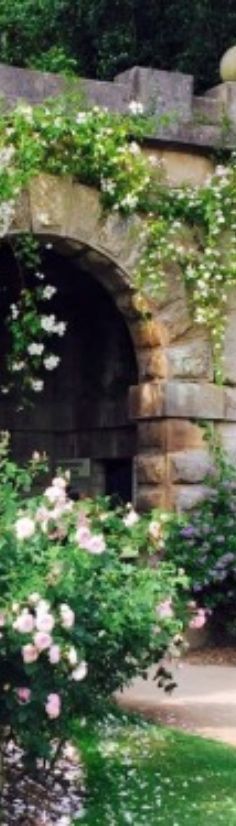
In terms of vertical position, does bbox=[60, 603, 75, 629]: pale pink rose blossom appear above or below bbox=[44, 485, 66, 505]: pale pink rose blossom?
below

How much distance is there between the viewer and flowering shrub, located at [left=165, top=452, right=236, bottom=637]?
10625 mm

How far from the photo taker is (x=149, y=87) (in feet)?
35.0

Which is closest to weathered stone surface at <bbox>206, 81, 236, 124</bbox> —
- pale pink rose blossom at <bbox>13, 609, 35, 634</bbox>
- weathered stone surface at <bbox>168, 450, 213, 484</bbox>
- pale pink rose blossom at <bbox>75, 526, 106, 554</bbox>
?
weathered stone surface at <bbox>168, 450, 213, 484</bbox>

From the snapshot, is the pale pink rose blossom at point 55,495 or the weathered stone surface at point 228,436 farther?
the weathered stone surface at point 228,436

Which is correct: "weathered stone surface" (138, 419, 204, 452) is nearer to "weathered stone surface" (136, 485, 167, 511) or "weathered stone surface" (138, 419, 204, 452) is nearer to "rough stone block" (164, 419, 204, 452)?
"rough stone block" (164, 419, 204, 452)

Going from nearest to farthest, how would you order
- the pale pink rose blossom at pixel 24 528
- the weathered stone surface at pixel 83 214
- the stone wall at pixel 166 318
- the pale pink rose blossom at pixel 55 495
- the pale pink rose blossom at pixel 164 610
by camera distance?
the pale pink rose blossom at pixel 24 528
the pale pink rose blossom at pixel 55 495
the pale pink rose blossom at pixel 164 610
the weathered stone surface at pixel 83 214
the stone wall at pixel 166 318

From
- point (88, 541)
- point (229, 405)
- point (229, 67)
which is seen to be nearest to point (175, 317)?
point (229, 405)

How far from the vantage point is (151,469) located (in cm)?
1116

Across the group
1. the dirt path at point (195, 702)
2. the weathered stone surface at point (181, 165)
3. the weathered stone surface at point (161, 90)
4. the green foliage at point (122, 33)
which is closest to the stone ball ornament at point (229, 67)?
the weathered stone surface at point (181, 165)

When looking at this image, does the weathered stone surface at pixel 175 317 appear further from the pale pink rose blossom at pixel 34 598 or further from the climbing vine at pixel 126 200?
Answer: the pale pink rose blossom at pixel 34 598

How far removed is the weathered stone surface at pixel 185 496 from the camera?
35.9 ft

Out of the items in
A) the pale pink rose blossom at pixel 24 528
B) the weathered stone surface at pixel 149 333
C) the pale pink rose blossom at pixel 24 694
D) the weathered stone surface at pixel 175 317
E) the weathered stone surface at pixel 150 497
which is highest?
the weathered stone surface at pixel 175 317

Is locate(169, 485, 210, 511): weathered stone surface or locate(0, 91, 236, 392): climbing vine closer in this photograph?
locate(0, 91, 236, 392): climbing vine

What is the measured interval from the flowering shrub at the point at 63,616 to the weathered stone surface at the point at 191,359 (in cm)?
503
